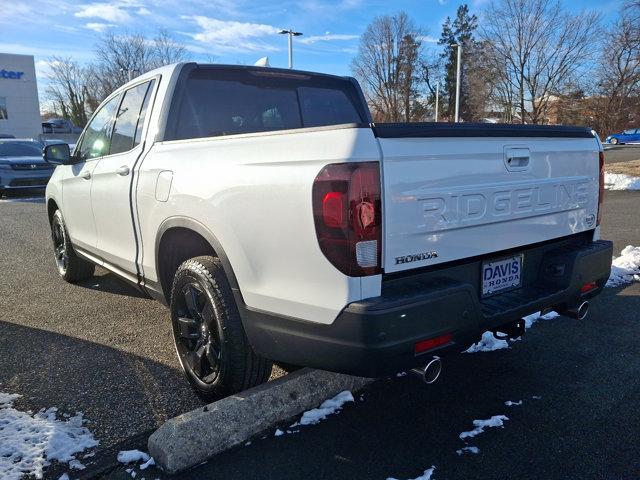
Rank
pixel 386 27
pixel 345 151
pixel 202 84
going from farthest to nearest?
pixel 386 27
pixel 202 84
pixel 345 151

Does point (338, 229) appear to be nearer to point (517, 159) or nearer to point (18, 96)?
point (517, 159)

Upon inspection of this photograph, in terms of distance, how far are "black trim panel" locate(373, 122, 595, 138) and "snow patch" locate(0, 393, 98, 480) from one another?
206cm

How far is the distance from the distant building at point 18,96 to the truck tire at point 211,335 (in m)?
46.9

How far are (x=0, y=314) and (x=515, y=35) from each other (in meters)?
33.4

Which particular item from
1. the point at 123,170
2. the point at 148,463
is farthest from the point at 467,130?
the point at 123,170

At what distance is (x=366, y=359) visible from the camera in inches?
80.4

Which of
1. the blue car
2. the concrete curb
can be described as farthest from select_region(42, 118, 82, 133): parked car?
the concrete curb

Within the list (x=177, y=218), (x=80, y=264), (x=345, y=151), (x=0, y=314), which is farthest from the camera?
(x=80, y=264)

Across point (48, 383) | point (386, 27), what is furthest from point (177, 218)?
point (386, 27)

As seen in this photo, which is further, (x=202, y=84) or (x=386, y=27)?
(x=386, y=27)

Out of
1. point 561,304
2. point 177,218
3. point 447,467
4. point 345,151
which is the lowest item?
point 447,467

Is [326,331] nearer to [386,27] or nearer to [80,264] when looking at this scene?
[80,264]

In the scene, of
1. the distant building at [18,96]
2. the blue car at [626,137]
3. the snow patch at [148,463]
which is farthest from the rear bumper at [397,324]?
the distant building at [18,96]

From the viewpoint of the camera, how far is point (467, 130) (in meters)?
2.34
